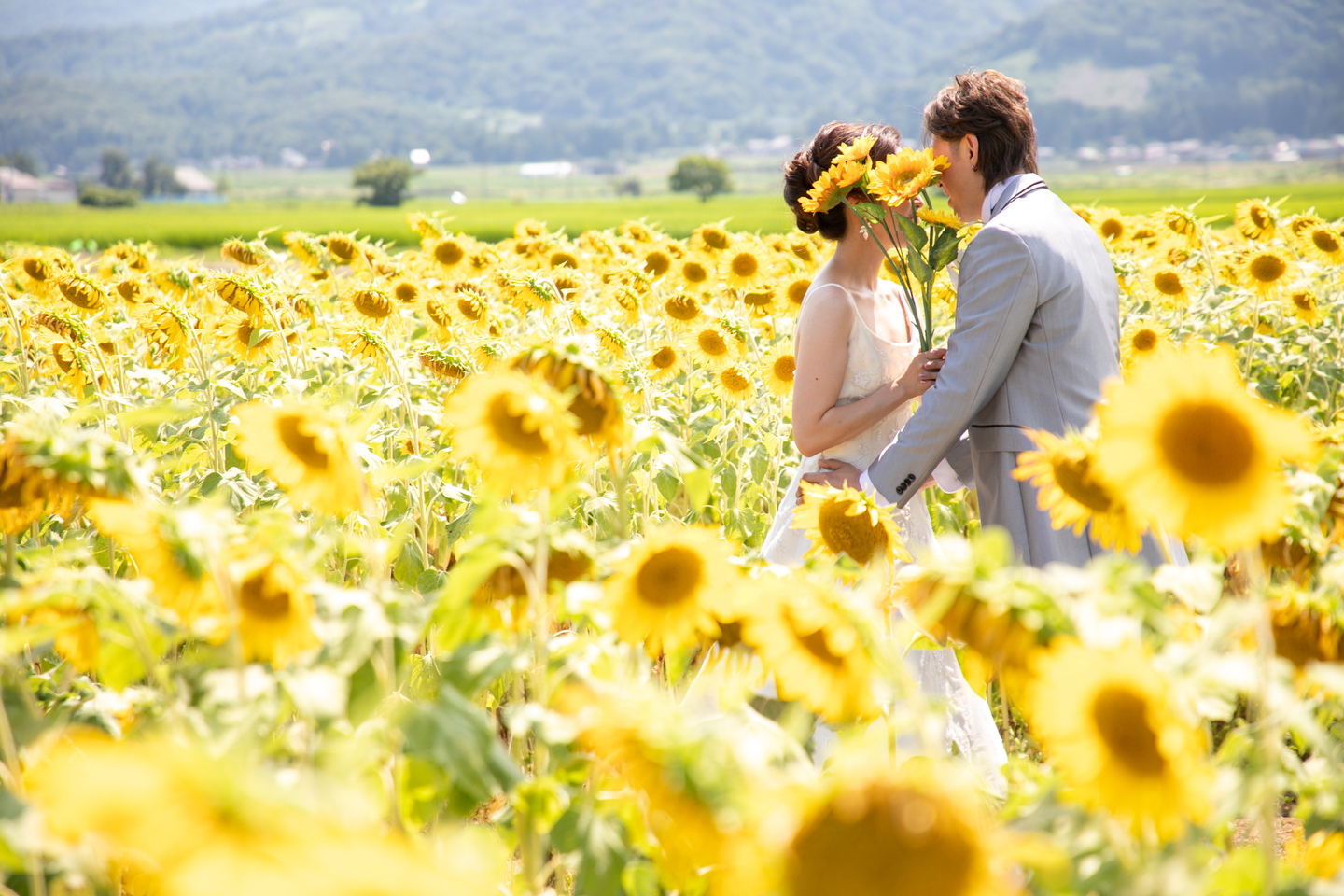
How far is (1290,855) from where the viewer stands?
144 centimetres

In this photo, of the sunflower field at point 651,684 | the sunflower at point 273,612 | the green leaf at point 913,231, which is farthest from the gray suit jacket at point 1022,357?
the sunflower at point 273,612

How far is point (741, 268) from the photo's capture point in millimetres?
5109

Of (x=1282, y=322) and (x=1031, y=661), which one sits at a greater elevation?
(x=1031, y=661)

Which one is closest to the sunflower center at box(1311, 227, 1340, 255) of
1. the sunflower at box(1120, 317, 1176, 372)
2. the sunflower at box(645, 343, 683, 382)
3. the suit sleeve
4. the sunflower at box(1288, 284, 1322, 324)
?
the sunflower at box(1288, 284, 1322, 324)

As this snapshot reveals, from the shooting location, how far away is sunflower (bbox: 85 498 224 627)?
44.1 inches

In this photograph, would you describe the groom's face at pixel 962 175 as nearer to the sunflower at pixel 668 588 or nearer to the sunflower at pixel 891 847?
the sunflower at pixel 668 588

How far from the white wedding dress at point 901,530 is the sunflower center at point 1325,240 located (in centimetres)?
285

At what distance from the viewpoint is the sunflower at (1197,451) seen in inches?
39.2

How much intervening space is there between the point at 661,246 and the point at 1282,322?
3.73 m

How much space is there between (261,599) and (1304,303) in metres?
5.48

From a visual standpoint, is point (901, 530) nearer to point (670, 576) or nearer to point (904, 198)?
point (904, 198)

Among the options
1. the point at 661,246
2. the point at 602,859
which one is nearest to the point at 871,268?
the point at 661,246

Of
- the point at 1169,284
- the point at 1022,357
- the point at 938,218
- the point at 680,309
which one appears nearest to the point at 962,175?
the point at 938,218

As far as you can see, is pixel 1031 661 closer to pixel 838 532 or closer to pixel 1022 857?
pixel 1022 857
